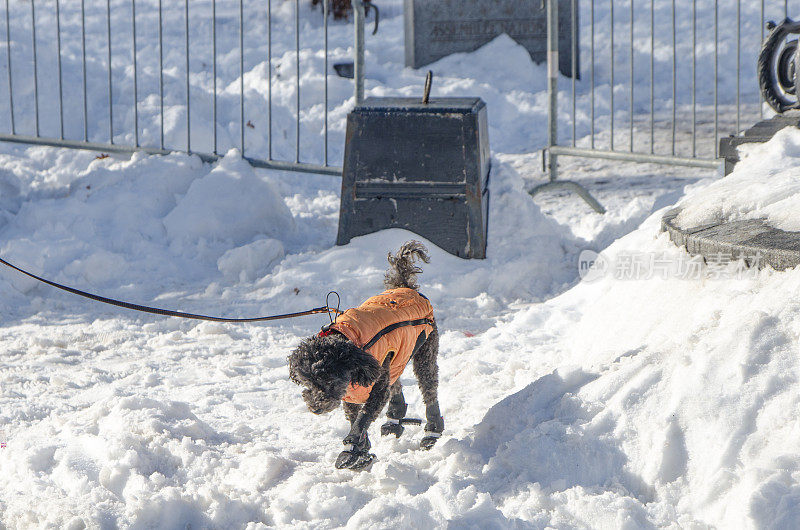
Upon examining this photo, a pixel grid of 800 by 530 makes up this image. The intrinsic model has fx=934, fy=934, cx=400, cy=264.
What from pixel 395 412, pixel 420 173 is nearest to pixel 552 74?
pixel 420 173

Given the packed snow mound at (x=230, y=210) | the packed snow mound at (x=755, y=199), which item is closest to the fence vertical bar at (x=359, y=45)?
the packed snow mound at (x=230, y=210)

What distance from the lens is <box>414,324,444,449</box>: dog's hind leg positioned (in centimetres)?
352

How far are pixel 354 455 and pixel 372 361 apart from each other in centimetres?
42

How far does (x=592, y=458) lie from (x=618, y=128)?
Result: 7641mm

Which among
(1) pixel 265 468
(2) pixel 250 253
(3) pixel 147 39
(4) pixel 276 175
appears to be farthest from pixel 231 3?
(1) pixel 265 468

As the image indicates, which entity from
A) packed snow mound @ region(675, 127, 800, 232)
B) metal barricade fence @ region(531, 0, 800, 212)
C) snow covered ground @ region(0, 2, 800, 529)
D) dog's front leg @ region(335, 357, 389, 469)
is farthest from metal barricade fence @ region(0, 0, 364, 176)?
dog's front leg @ region(335, 357, 389, 469)

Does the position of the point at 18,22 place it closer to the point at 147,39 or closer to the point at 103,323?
the point at 147,39

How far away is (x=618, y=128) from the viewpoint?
1022cm

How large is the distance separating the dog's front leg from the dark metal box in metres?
3.08

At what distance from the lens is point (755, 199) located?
14.1ft

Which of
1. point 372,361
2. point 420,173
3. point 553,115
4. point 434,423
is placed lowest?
point 434,423

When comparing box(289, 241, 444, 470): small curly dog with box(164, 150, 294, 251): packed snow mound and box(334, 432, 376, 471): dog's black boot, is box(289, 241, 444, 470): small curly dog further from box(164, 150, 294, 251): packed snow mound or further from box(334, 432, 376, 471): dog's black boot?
box(164, 150, 294, 251): packed snow mound

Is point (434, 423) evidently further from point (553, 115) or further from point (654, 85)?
point (654, 85)

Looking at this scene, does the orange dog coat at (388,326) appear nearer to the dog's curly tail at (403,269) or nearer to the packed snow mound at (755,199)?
the dog's curly tail at (403,269)
